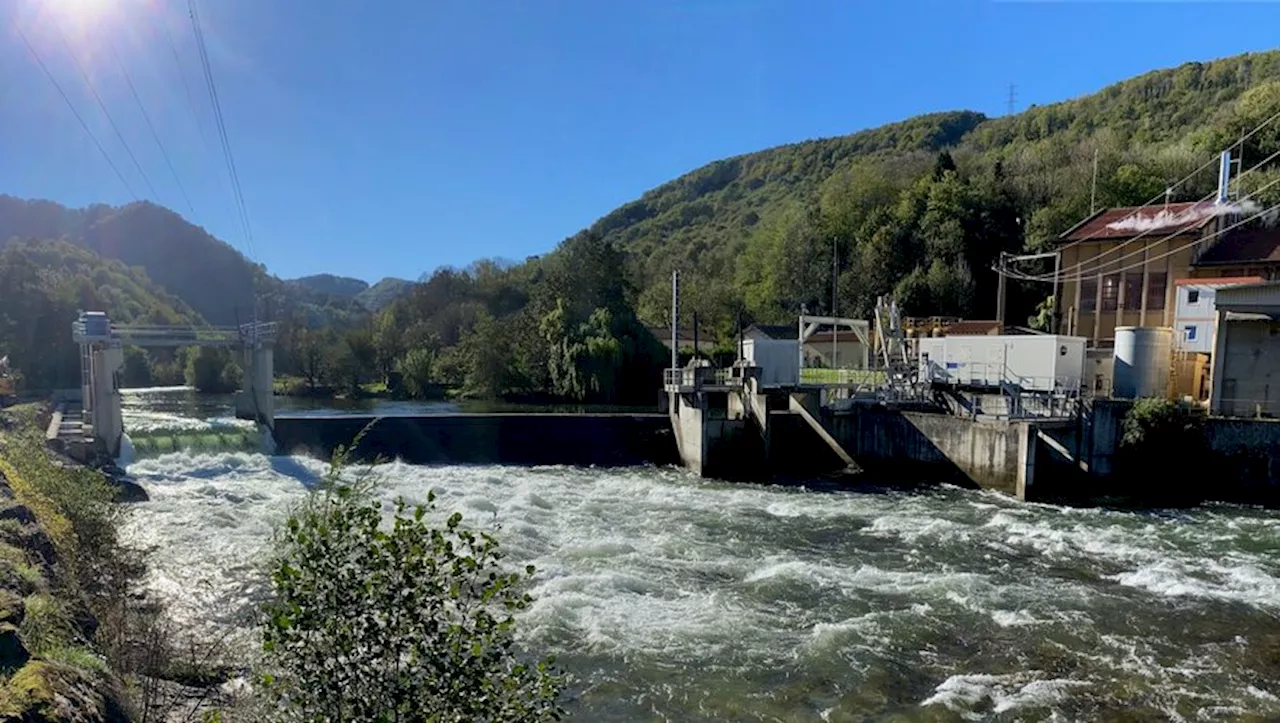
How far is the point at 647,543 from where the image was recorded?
15.7m

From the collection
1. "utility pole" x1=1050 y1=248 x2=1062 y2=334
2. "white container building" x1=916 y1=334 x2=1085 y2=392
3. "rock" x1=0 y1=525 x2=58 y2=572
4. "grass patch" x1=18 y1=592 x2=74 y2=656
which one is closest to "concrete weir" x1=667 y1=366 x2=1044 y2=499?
"white container building" x1=916 y1=334 x2=1085 y2=392

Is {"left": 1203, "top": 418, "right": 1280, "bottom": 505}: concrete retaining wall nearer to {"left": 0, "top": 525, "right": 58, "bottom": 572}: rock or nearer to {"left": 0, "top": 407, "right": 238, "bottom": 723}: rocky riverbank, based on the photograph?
{"left": 0, "top": 407, "right": 238, "bottom": 723}: rocky riverbank

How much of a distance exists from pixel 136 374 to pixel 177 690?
7451 centimetres

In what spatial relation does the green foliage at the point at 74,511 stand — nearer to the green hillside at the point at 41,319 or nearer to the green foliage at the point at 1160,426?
the green foliage at the point at 1160,426

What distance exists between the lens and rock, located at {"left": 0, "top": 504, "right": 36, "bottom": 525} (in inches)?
416

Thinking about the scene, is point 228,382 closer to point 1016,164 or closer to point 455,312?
point 455,312

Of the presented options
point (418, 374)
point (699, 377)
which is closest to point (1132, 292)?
point (699, 377)

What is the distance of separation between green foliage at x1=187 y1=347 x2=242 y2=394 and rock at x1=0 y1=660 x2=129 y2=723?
63743 millimetres

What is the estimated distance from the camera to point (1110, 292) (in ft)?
106

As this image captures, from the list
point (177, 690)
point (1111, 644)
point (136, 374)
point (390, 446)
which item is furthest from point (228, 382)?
point (1111, 644)

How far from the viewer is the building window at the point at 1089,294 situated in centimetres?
3285

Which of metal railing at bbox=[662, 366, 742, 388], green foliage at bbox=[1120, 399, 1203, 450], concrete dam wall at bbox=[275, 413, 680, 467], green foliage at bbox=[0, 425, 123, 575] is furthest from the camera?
concrete dam wall at bbox=[275, 413, 680, 467]

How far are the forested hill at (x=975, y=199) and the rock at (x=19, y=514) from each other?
48.3 m

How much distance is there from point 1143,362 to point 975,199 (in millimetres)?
31633
